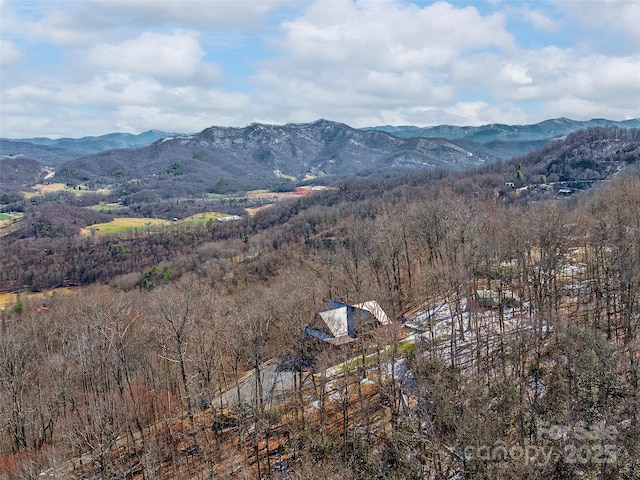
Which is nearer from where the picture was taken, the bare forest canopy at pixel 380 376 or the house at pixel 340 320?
the bare forest canopy at pixel 380 376

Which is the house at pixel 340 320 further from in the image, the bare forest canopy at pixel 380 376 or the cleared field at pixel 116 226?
the cleared field at pixel 116 226

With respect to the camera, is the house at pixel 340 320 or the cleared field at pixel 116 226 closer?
the house at pixel 340 320

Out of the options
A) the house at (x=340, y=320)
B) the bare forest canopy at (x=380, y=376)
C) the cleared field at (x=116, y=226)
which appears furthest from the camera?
the cleared field at (x=116, y=226)

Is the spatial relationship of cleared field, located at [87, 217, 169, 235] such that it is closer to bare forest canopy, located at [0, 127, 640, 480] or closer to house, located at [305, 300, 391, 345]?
bare forest canopy, located at [0, 127, 640, 480]

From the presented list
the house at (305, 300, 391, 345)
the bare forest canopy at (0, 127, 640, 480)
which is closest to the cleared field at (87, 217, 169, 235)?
the bare forest canopy at (0, 127, 640, 480)

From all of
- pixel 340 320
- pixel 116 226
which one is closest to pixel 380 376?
pixel 340 320

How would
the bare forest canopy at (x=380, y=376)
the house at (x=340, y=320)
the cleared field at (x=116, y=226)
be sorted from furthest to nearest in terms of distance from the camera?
the cleared field at (x=116, y=226) < the house at (x=340, y=320) < the bare forest canopy at (x=380, y=376)

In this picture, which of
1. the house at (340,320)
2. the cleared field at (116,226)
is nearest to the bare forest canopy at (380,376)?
the house at (340,320)

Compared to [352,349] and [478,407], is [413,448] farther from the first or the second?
[352,349]
